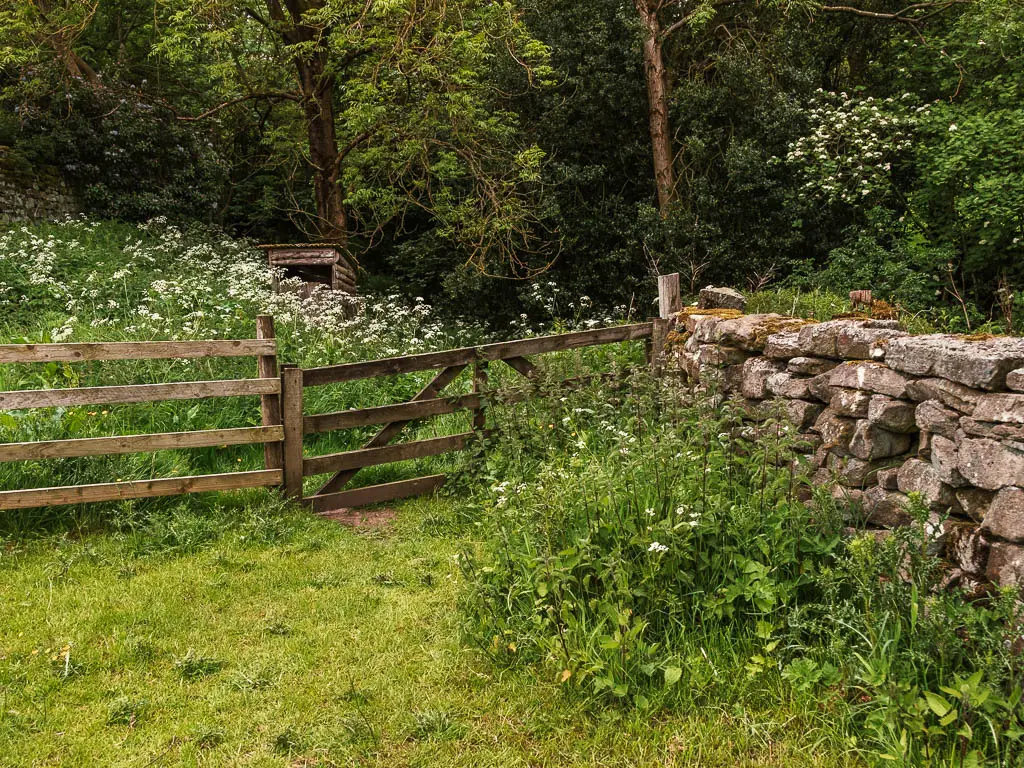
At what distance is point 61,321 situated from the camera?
31.1 ft

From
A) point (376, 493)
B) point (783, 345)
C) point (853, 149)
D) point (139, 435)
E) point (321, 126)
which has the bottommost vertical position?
point (376, 493)

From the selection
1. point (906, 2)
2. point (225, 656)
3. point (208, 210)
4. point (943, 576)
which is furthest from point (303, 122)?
point (943, 576)

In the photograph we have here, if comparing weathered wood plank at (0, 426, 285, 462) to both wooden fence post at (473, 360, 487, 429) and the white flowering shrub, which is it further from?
the white flowering shrub

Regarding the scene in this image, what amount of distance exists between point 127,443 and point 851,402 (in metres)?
5.40

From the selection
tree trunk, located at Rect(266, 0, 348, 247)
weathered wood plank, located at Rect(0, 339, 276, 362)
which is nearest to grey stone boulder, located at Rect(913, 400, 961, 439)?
weathered wood plank, located at Rect(0, 339, 276, 362)

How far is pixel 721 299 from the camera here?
7305mm

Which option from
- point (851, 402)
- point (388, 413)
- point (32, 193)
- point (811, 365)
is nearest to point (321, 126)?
point (32, 193)

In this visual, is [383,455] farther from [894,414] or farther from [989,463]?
[989,463]

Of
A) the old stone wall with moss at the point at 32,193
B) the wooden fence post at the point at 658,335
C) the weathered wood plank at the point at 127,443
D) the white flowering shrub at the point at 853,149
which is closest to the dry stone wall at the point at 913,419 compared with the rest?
the wooden fence post at the point at 658,335

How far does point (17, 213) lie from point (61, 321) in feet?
24.7

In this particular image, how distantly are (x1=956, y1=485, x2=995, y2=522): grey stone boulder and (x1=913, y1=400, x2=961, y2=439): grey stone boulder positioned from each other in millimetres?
270

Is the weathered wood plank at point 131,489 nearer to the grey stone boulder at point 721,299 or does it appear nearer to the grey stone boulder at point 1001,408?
the grey stone boulder at point 721,299

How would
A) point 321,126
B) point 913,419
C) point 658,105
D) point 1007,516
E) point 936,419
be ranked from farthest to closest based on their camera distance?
point 658,105
point 321,126
point 913,419
point 936,419
point 1007,516

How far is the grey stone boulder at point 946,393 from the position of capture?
341 cm
